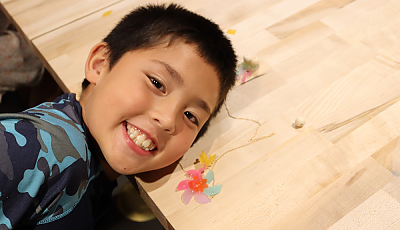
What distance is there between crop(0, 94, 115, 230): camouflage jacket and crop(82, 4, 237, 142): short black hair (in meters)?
0.19

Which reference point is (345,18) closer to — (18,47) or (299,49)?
(299,49)

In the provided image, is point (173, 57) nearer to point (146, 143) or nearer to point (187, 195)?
point (146, 143)

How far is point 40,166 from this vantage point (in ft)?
2.15

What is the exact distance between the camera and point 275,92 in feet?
2.99

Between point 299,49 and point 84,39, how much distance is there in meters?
0.68

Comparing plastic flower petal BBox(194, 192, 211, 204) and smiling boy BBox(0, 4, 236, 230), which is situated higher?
smiling boy BBox(0, 4, 236, 230)

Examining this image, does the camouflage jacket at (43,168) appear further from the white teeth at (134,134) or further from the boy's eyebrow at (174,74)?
the boy's eyebrow at (174,74)

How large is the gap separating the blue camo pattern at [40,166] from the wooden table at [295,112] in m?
0.16

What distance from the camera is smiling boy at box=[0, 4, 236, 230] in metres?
0.65

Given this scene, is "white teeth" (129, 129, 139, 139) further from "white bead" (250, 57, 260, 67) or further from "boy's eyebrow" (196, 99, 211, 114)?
"white bead" (250, 57, 260, 67)

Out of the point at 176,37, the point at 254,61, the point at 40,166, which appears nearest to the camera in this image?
the point at 40,166

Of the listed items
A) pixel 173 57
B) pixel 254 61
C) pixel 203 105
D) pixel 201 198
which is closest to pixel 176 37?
pixel 173 57

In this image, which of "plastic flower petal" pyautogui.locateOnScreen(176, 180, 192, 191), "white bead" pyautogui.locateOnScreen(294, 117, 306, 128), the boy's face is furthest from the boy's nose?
"white bead" pyautogui.locateOnScreen(294, 117, 306, 128)

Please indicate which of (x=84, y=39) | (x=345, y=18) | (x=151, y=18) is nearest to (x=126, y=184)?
(x=84, y=39)
